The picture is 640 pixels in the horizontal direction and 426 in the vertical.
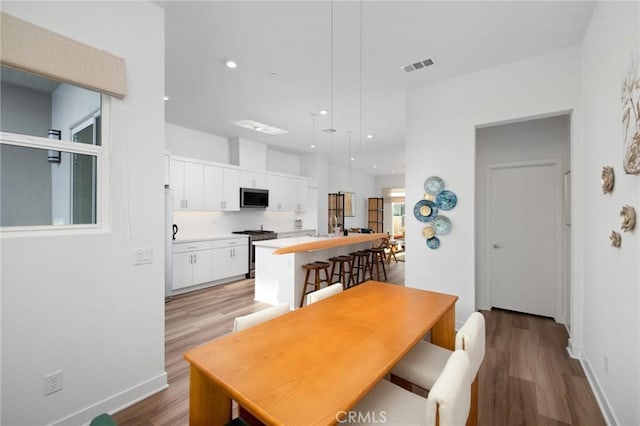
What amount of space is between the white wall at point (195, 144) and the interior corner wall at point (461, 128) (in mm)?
4122

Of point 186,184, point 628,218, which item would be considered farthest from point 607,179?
point 186,184

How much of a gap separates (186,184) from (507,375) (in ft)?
16.9

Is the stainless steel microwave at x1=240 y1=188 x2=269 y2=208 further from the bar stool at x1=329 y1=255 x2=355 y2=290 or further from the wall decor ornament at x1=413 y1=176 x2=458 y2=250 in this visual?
the wall decor ornament at x1=413 y1=176 x2=458 y2=250

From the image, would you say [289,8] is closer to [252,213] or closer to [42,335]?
[42,335]

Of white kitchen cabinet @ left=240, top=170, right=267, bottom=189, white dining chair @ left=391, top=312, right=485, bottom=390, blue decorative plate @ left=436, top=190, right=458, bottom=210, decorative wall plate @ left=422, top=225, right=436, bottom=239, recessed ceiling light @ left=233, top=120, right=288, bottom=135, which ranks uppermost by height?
recessed ceiling light @ left=233, top=120, right=288, bottom=135

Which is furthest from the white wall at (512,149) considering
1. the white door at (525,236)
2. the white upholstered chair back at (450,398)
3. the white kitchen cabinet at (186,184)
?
the white kitchen cabinet at (186,184)

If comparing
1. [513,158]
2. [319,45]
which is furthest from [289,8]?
[513,158]

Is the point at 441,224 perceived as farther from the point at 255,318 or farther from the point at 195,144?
the point at 195,144

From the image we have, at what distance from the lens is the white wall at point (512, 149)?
3.60m

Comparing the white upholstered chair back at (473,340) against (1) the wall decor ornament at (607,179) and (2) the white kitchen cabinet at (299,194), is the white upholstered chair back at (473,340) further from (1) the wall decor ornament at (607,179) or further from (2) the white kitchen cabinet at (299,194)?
(2) the white kitchen cabinet at (299,194)

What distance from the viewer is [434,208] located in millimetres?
3488

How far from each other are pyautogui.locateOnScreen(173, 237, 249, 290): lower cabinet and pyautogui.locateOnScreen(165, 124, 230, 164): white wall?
1.83 m

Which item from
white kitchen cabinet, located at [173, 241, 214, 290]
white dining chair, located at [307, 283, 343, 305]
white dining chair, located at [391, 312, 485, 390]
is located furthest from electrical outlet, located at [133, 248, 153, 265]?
white kitchen cabinet, located at [173, 241, 214, 290]

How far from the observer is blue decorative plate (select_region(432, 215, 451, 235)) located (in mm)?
3400
